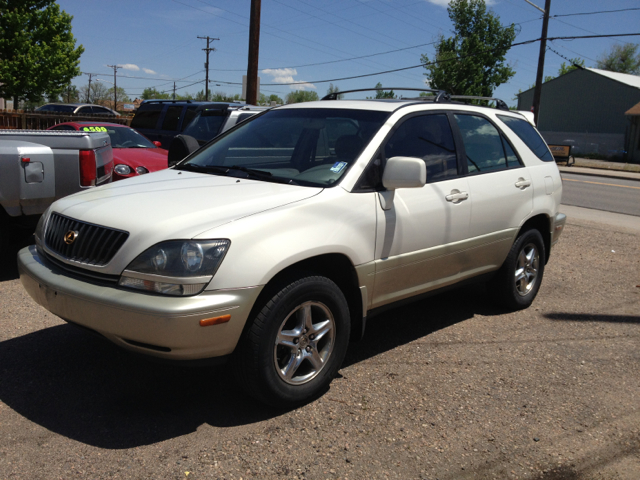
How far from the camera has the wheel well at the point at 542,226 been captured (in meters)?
5.36

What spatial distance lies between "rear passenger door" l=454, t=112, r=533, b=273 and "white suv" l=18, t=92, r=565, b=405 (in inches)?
0.6

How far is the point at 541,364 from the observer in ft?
13.9

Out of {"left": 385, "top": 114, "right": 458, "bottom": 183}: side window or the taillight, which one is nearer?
{"left": 385, "top": 114, "right": 458, "bottom": 183}: side window

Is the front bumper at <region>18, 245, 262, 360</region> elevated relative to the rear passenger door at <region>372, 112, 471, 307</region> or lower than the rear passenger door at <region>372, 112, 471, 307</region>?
lower

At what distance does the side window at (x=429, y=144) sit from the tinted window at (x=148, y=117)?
30.3 ft

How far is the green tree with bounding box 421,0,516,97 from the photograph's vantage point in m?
60.4

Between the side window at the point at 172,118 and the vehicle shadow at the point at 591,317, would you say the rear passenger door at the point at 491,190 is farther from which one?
the side window at the point at 172,118

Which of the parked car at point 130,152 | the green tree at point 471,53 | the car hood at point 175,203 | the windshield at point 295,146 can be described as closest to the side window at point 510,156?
the windshield at point 295,146

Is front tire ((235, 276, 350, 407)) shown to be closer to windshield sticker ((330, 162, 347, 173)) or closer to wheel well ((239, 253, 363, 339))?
wheel well ((239, 253, 363, 339))

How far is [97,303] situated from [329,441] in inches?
55.0

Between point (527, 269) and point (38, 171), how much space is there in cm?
460

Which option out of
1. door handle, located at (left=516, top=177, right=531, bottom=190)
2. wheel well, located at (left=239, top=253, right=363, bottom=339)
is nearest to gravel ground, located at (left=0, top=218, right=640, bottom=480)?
wheel well, located at (left=239, top=253, right=363, bottom=339)

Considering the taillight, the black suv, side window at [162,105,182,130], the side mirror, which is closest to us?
the side mirror

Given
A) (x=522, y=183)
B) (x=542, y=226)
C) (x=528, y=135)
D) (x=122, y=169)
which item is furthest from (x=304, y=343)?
(x=122, y=169)
